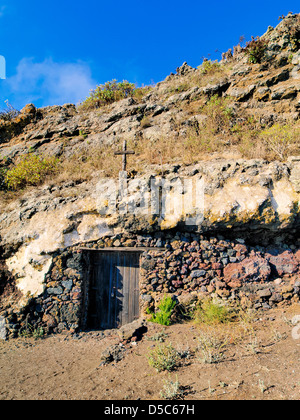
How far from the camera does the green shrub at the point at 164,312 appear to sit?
20.8 feet

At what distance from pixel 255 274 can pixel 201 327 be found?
2.20 m

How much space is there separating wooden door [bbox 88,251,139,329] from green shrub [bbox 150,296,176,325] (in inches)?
35.9

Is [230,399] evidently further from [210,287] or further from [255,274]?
[255,274]

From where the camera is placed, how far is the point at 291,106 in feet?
35.1

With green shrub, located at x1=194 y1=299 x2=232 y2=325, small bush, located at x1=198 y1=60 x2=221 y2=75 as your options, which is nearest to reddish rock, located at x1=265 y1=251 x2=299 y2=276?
green shrub, located at x1=194 y1=299 x2=232 y2=325

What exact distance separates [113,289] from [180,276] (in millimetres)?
1999

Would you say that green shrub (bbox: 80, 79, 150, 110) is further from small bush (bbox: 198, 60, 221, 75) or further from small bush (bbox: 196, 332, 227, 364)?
small bush (bbox: 196, 332, 227, 364)

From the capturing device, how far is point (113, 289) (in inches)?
285

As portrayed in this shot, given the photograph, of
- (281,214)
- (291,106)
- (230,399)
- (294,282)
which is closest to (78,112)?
(291,106)

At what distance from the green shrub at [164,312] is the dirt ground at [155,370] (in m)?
0.18

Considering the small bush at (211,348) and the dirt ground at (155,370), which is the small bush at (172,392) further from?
the small bush at (211,348)

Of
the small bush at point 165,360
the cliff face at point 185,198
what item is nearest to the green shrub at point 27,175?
the cliff face at point 185,198

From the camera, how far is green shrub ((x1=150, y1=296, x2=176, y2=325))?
6.33 meters

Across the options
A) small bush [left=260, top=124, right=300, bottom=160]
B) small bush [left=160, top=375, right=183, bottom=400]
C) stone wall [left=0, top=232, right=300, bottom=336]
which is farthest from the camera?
small bush [left=260, top=124, right=300, bottom=160]
